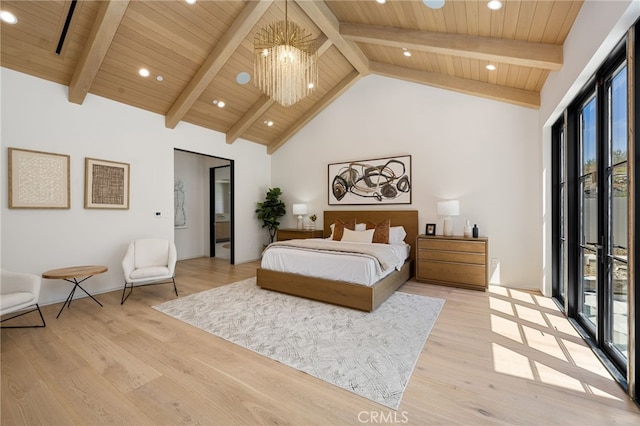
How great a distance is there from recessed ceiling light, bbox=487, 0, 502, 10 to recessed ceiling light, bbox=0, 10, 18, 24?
4794 mm

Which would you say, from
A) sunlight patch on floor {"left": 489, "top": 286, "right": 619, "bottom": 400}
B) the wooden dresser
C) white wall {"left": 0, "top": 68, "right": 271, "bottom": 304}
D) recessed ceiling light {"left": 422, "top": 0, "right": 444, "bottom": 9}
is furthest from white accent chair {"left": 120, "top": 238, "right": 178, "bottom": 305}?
recessed ceiling light {"left": 422, "top": 0, "right": 444, "bottom": 9}

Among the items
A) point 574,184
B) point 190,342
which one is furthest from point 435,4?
point 190,342

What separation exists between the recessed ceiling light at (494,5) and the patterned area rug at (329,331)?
126 inches

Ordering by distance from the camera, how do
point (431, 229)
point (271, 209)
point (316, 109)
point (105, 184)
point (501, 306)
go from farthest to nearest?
1. point (271, 209)
2. point (316, 109)
3. point (431, 229)
4. point (105, 184)
5. point (501, 306)

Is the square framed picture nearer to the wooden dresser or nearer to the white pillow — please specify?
the wooden dresser

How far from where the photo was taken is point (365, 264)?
10.8ft

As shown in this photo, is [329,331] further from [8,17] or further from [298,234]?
[8,17]

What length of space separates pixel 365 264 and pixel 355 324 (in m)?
0.72

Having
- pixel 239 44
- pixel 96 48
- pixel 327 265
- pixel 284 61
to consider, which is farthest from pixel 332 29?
pixel 327 265

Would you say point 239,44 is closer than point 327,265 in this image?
No

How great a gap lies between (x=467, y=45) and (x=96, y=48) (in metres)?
4.40

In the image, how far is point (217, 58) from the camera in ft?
12.6

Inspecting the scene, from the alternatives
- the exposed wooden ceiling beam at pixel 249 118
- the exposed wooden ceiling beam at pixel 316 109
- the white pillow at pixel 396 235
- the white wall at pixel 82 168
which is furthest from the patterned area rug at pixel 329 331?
the exposed wooden ceiling beam at pixel 316 109

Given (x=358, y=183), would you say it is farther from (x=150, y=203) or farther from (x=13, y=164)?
(x=13, y=164)
